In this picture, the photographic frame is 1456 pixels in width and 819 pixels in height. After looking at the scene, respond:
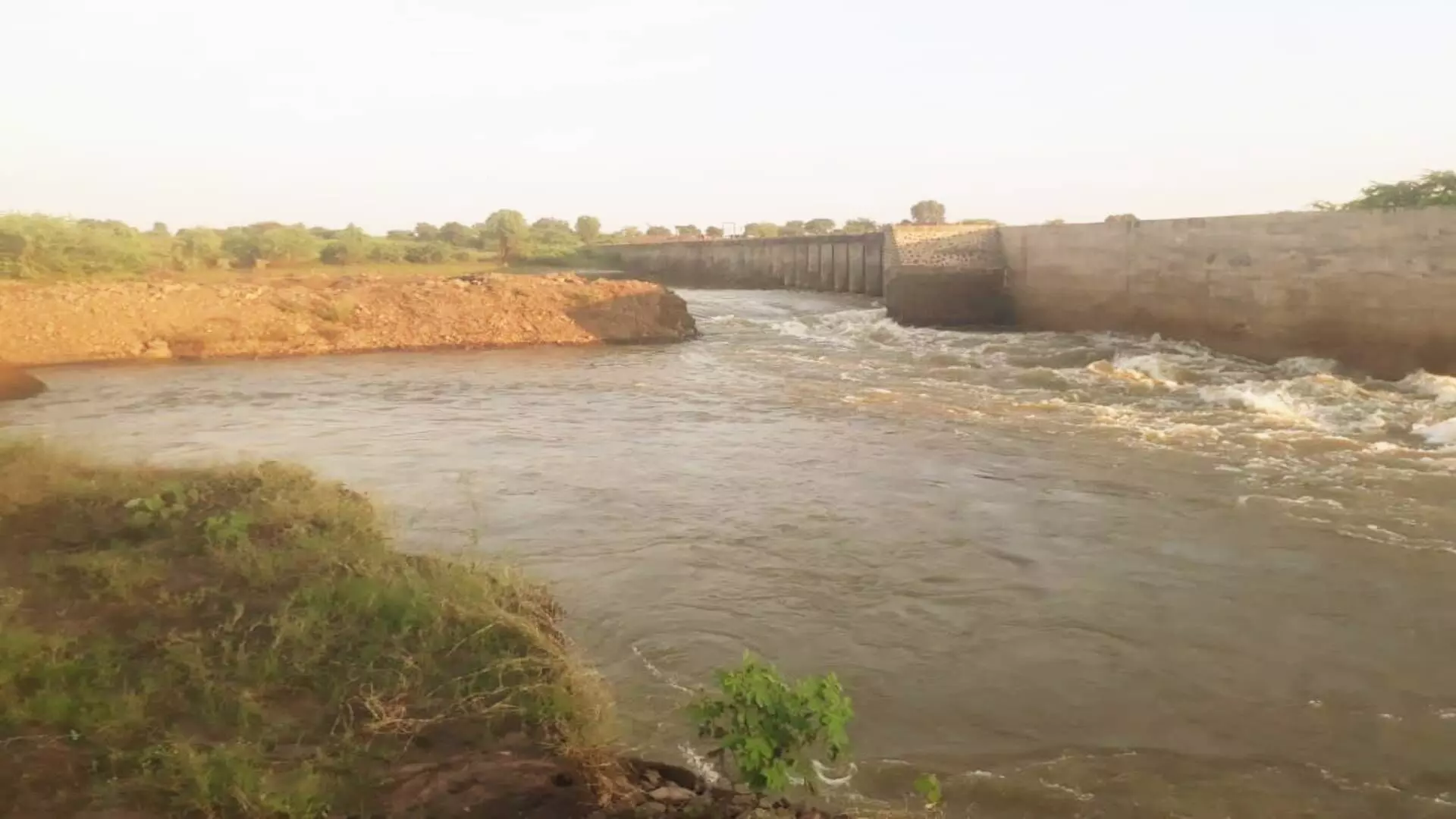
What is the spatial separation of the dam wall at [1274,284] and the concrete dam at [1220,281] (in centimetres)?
2

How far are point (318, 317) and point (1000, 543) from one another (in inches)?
697

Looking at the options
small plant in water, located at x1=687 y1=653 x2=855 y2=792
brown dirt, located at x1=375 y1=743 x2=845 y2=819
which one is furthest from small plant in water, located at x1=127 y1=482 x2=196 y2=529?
small plant in water, located at x1=687 y1=653 x2=855 y2=792

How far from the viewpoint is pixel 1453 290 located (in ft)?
45.0

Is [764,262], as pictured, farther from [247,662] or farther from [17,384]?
[247,662]

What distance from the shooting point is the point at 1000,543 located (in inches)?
296

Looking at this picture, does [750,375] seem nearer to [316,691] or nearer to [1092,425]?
[1092,425]

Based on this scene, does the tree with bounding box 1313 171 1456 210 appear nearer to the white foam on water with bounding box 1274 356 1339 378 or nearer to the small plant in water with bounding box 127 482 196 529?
the white foam on water with bounding box 1274 356 1339 378

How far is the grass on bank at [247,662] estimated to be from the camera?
3.58 m

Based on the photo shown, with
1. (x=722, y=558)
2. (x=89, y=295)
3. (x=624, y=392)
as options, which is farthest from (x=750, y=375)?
(x=89, y=295)

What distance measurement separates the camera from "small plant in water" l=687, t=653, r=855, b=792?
11.4 ft

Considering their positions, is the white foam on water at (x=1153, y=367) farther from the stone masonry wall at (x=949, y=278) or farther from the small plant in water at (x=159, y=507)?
the small plant in water at (x=159, y=507)

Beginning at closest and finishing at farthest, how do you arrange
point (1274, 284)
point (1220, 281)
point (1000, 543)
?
point (1000, 543) < point (1274, 284) < point (1220, 281)

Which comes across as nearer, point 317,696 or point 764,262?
point 317,696

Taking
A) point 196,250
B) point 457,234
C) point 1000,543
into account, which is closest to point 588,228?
point 457,234
